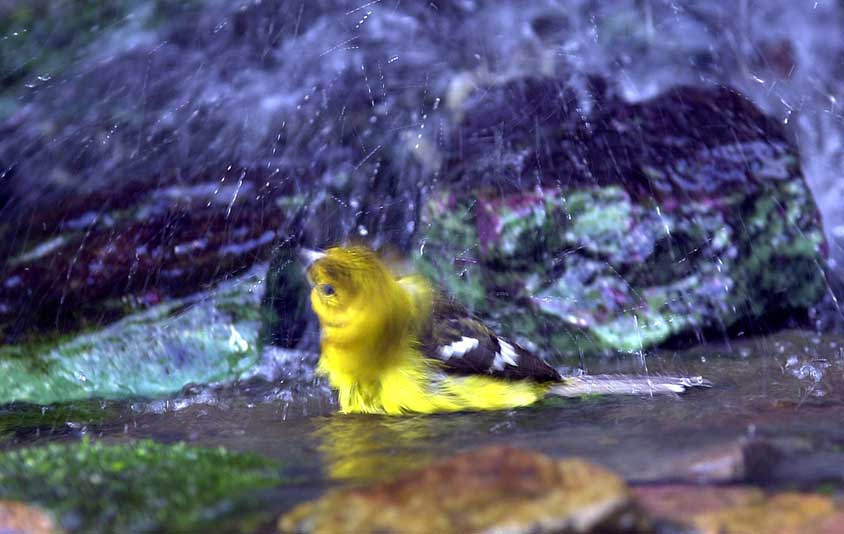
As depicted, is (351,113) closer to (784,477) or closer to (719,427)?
(719,427)

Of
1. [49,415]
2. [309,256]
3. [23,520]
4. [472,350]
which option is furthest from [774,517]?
[49,415]

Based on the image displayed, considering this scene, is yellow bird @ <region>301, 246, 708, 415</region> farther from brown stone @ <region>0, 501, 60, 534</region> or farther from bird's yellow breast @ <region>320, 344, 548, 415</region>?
brown stone @ <region>0, 501, 60, 534</region>

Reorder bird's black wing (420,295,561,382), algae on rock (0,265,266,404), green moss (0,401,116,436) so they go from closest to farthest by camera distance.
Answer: bird's black wing (420,295,561,382) < green moss (0,401,116,436) < algae on rock (0,265,266,404)

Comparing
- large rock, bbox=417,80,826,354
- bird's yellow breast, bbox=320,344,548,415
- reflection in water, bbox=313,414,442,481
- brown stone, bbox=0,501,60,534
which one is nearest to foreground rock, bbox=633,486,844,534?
reflection in water, bbox=313,414,442,481

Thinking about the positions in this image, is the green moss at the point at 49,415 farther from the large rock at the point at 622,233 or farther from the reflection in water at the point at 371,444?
the large rock at the point at 622,233

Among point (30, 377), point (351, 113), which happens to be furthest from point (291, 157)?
point (30, 377)

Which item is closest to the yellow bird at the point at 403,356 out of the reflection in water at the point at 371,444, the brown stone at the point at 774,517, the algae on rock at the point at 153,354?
the reflection in water at the point at 371,444
